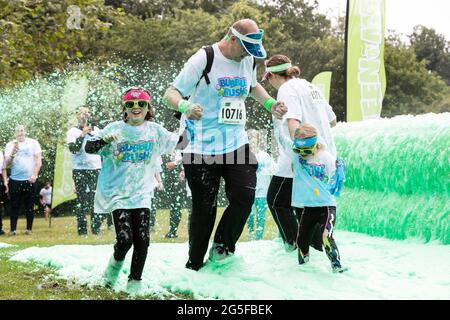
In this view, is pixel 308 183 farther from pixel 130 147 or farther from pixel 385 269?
pixel 130 147

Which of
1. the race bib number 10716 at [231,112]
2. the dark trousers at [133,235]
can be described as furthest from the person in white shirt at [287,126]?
the dark trousers at [133,235]

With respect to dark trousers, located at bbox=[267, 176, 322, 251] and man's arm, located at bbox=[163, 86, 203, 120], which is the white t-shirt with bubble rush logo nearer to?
man's arm, located at bbox=[163, 86, 203, 120]

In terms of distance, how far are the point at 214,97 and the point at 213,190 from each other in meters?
0.75

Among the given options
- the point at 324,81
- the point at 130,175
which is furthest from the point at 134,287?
the point at 324,81

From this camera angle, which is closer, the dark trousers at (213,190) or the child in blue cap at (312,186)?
the dark trousers at (213,190)

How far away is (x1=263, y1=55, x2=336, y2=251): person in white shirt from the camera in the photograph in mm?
6648

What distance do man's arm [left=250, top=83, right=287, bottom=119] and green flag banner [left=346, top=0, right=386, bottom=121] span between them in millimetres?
9062

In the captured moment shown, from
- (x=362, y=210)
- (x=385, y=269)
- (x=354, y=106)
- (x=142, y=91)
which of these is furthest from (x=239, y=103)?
(x=354, y=106)

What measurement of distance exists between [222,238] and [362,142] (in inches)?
118

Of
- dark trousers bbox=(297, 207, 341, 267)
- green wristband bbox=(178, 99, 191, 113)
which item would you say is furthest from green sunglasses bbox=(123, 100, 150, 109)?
dark trousers bbox=(297, 207, 341, 267)

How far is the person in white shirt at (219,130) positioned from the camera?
5.93 meters

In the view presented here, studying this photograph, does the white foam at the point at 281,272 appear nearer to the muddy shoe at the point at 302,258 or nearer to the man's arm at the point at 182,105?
the muddy shoe at the point at 302,258

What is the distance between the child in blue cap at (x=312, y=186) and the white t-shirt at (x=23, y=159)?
768cm

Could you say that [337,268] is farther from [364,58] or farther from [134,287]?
[364,58]
